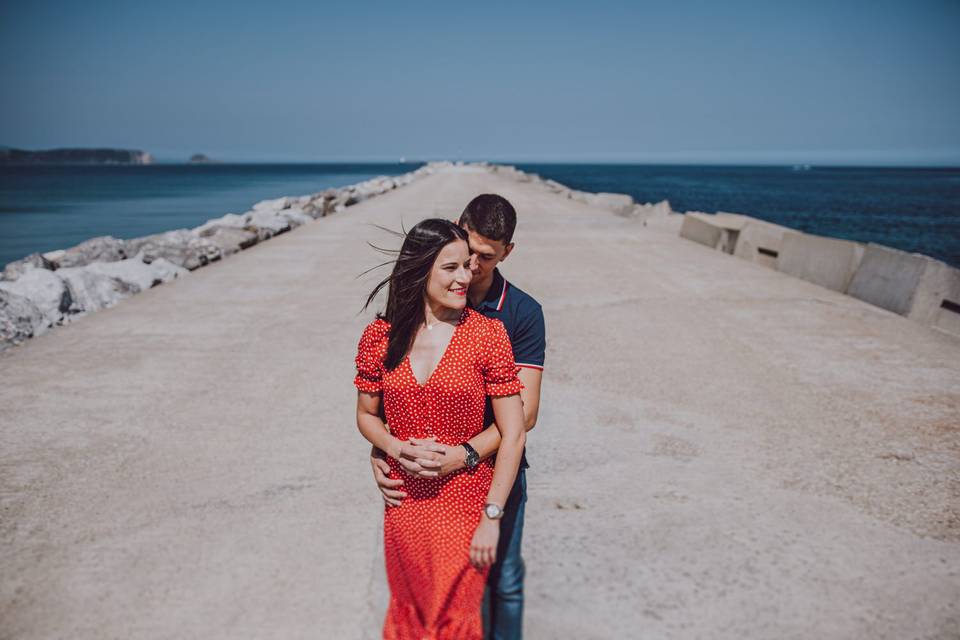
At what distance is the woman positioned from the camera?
1979 mm

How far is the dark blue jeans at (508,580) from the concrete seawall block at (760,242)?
9.53m

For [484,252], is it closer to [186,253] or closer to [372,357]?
[372,357]

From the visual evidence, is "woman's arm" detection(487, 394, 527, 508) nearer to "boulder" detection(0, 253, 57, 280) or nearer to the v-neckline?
the v-neckline

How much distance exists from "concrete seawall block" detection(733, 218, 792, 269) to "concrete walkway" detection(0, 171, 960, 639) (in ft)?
11.6

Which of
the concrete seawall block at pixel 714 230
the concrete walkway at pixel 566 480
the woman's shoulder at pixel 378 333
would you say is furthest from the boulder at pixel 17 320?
the concrete seawall block at pixel 714 230

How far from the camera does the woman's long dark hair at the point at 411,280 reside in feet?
6.63

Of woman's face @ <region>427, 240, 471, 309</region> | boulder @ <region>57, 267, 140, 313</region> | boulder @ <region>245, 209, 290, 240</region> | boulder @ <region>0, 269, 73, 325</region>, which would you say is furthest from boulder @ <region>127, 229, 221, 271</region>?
woman's face @ <region>427, 240, 471, 309</region>

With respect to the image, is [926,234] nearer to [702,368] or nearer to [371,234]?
[371,234]

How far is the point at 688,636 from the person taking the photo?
2.57 meters

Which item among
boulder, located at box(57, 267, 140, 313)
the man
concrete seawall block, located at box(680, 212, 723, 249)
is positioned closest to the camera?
the man

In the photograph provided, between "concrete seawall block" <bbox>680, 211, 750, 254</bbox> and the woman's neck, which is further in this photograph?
"concrete seawall block" <bbox>680, 211, 750, 254</bbox>

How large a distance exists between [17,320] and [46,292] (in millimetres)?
876

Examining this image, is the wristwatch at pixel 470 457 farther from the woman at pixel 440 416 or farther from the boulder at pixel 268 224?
the boulder at pixel 268 224

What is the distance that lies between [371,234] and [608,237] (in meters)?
5.24
